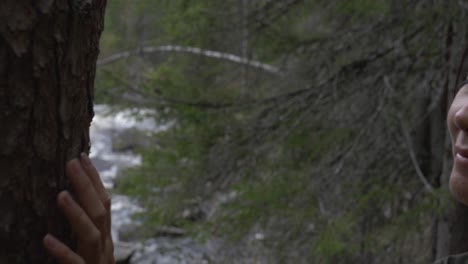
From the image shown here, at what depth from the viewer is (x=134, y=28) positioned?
6.64m

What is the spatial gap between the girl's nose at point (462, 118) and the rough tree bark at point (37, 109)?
80cm

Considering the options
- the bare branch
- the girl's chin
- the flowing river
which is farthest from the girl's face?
the bare branch

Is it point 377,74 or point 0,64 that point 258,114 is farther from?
point 0,64

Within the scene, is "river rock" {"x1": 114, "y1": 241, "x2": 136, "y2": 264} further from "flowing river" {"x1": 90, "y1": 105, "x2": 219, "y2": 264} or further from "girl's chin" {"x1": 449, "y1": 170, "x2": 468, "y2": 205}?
"girl's chin" {"x1": 449, "y1": 170, "x2": 468, "y2": 205}

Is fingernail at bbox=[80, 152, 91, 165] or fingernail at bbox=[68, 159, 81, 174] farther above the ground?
fingernail at bbox=[80, 152, 91, 165]

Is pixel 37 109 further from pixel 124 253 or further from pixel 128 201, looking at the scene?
pixel 124 253

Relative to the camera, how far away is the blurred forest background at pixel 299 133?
10.5 feet

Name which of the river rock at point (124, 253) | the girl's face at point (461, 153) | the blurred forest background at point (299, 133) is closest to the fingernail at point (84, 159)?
the girl's face at point (461, 153)

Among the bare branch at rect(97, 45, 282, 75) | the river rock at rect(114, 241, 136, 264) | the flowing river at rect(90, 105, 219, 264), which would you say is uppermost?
the bare branch at rect(97, 45, 282, 75)

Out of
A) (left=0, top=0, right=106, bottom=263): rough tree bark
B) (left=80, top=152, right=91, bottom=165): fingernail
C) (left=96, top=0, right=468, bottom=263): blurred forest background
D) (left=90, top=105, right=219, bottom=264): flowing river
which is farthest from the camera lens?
(left=90, top=105, right=219, bottom=264): flowing river

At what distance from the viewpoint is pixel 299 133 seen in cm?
343

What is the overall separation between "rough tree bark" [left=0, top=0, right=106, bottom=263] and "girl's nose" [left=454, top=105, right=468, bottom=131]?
80 cm

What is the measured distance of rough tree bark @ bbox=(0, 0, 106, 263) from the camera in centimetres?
92

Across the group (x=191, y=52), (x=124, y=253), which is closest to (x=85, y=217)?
(x=191, y=52)
